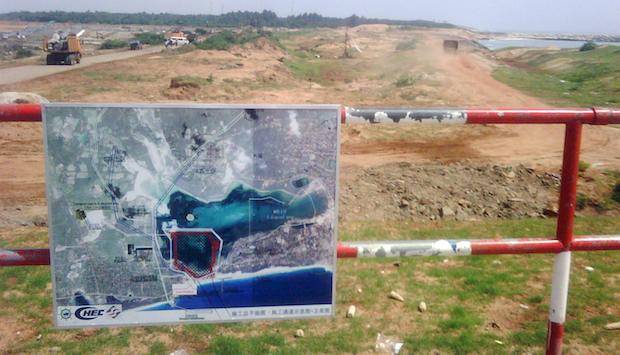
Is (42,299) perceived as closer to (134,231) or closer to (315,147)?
(134,231)

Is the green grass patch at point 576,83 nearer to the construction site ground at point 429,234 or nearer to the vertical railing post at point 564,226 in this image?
the construction site ground at point 429,234

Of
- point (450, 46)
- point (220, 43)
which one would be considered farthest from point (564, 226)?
point (450, 46)

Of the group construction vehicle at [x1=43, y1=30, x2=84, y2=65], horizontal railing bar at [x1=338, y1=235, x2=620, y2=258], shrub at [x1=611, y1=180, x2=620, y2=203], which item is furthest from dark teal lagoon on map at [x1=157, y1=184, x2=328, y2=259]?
construction vehicle at [x1=43, y1=30, x2=84, y2=65]

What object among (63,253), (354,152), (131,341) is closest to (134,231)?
(63,253)

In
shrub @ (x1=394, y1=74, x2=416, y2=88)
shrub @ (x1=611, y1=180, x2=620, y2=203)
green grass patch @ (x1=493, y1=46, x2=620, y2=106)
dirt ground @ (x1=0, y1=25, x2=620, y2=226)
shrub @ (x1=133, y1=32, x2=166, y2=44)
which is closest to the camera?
shrub @ (x1=611, y1=180, x2=620, y2=203)

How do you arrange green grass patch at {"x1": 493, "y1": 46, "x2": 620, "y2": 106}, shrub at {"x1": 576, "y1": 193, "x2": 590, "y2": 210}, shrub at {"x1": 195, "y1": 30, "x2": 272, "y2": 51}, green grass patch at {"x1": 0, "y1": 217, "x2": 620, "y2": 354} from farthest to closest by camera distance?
shrub at {"x1": 195, "y1": 30, "x2": 272, "y2": 51} → green grass patch at {"x1": 493, "y1": 46, "x2": 620, "y2": 106} → shrub at {"x1": 576, "y1": 193, "x2": 590, "y2": 210} → green grass patch at {"x1": 0, "y1": 217, "x2": 620, "y2": 354}

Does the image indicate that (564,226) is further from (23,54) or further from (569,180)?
(23,54)

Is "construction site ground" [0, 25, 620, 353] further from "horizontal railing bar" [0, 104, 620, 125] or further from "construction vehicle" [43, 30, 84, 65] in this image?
"construction vehicle" [43, 30, 84, 65]
